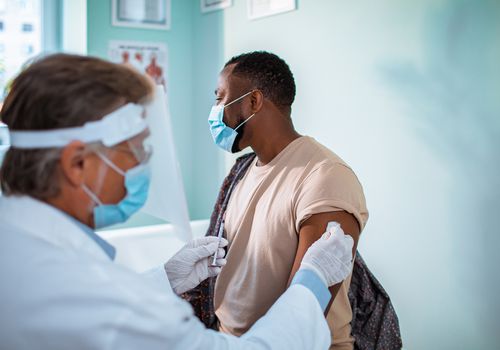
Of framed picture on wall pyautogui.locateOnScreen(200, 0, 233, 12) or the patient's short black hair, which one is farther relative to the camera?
framed picture on wall pyautogui.locateOnScreen(200, 0, 233, 12)

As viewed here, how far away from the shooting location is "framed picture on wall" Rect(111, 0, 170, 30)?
10.3ft

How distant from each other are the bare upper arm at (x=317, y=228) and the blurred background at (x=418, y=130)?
75cm

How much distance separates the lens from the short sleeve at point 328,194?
4.32 ft

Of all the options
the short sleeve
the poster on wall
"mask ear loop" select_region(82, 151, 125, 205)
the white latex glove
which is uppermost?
the poster on wall

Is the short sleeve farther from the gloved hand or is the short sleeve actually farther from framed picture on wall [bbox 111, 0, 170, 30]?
framed picture on wall [bbox 111, 0, 170, 30]

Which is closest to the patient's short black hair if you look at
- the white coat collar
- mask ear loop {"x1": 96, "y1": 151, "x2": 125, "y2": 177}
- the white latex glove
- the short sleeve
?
the short sleeve

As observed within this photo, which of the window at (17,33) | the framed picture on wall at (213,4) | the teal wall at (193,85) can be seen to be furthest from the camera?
the teal wall at (193,85)

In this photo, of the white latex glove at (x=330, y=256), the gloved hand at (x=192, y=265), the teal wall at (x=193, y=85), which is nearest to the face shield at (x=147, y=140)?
the white latex glove at (x=330, y=256)

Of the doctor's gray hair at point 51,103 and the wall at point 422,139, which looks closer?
the doctor's gray hair at point 51,103

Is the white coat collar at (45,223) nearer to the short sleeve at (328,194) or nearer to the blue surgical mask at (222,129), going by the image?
the short sleeve at (328,194)

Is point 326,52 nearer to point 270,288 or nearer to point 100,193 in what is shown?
point 270,288

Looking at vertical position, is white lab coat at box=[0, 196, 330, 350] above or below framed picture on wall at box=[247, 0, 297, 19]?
below

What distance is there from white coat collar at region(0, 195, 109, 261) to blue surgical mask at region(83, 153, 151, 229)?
0.19ft

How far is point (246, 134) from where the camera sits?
1.64m
